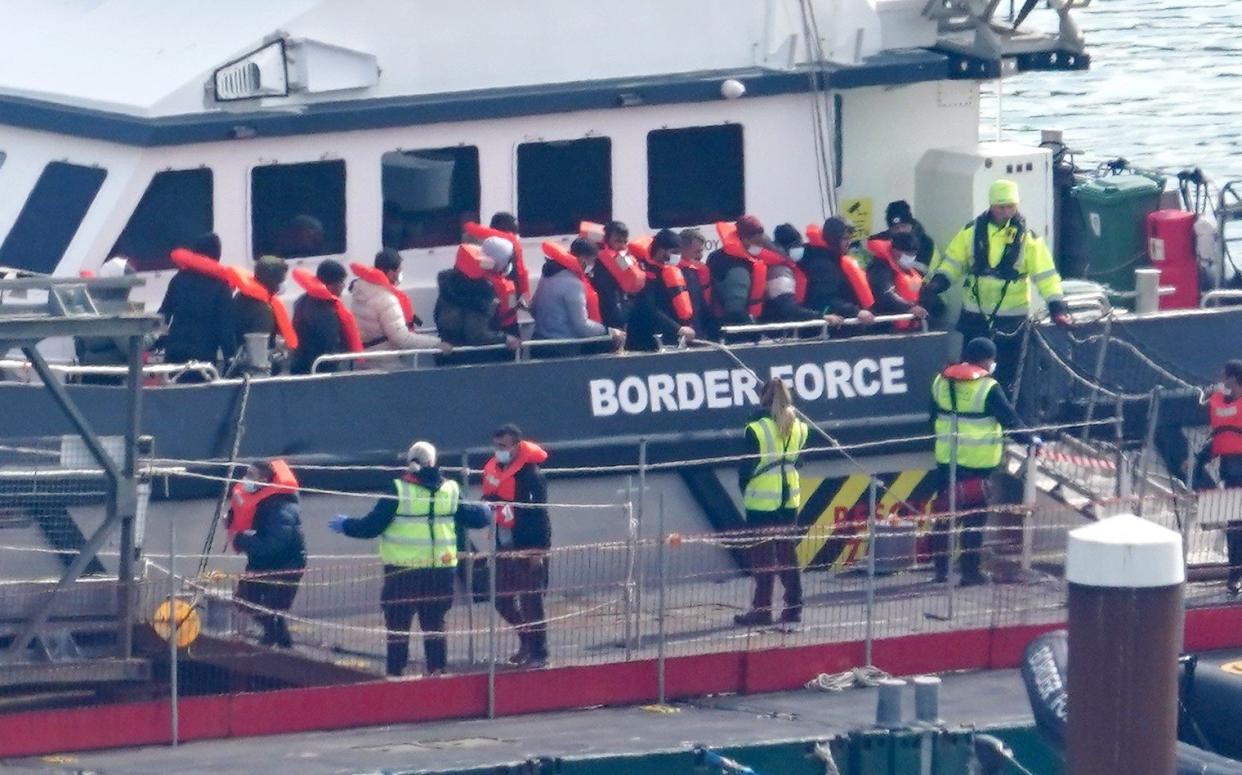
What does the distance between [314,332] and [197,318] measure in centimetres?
55

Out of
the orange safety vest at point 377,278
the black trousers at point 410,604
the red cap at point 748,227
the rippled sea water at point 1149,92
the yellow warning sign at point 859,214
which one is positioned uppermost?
the rippled sea water at point 1149,92

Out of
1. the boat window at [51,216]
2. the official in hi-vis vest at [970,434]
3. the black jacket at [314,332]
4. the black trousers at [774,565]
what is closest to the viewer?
the black trousers at [774,565]

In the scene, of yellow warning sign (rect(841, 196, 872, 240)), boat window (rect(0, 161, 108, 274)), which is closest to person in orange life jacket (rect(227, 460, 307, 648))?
boat window (rect(0, 161, 108, 274))

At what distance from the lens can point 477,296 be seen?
41.5ft

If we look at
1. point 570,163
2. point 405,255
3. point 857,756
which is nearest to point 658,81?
point 570,163

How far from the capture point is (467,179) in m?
13.4

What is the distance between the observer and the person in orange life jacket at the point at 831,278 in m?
13.4

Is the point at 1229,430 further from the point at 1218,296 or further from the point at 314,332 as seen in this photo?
the point at 314,332

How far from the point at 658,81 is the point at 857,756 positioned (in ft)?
14.2

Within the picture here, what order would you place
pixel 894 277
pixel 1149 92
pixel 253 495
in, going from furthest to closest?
pixel 1149 92, pixel 894 277, pixel 253 495

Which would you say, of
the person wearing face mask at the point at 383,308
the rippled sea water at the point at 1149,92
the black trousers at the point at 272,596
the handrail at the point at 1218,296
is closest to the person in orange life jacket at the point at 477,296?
the person wearing face mask at the point at 383,308

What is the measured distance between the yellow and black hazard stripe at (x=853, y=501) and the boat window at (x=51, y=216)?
12.4 ft

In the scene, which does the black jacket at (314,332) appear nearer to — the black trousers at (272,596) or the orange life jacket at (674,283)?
the black trousers at (272,596)

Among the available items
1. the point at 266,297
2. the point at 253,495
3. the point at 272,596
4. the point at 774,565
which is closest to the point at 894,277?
the point at 774,565
